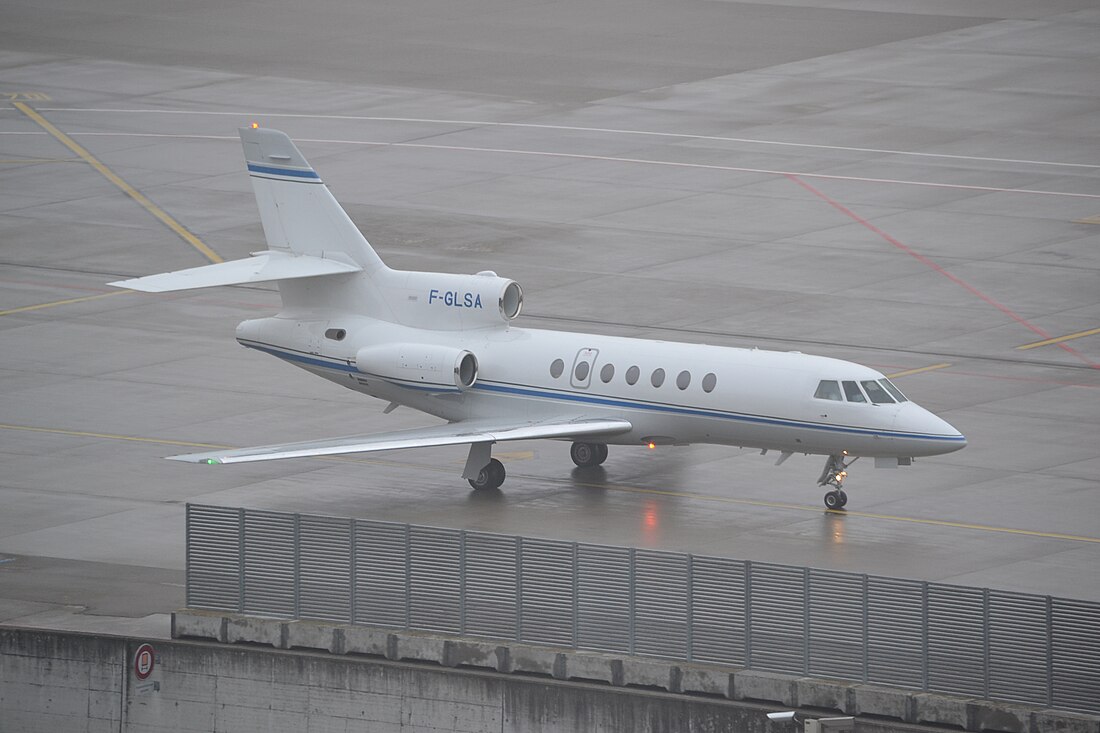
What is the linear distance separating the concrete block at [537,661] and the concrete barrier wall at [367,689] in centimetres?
2

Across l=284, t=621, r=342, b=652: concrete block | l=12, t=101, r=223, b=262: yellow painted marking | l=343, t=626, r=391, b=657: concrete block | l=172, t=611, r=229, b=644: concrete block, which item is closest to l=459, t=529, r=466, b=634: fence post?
l=343, t=626, r=391, b=657: concrete block

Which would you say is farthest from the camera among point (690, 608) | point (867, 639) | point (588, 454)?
point (588, 454)

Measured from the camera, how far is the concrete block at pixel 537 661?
114ft

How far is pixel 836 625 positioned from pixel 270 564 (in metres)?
10.4

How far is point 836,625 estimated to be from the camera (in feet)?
108

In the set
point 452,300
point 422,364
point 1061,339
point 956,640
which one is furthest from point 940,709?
point 1061,339

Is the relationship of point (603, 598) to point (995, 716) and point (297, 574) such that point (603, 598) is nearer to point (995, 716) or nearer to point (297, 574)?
point (297, 574)

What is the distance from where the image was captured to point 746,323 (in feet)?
194

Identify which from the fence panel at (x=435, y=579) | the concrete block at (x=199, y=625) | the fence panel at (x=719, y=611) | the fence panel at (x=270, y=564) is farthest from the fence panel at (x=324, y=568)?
the fence panel at (x=719, y=611)

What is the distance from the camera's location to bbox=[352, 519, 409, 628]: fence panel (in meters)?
35.6

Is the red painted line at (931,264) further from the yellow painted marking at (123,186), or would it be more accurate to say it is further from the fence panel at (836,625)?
the fence panel at (836,625)

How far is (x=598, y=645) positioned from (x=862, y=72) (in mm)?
63752

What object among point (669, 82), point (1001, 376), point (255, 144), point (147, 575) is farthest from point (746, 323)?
point (669, 82)

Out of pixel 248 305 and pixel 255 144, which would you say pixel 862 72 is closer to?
pixel 248 305
